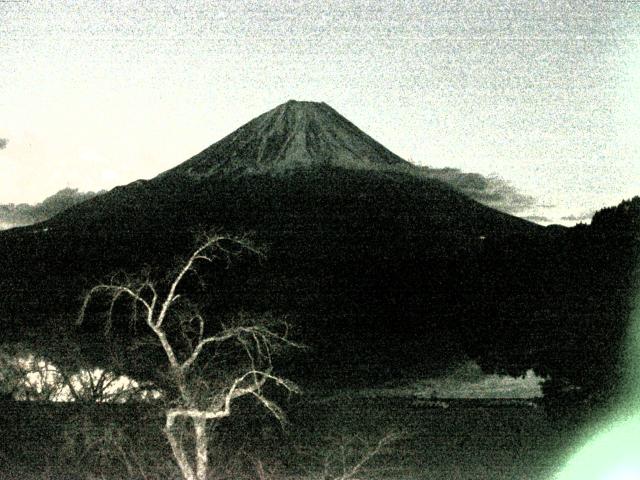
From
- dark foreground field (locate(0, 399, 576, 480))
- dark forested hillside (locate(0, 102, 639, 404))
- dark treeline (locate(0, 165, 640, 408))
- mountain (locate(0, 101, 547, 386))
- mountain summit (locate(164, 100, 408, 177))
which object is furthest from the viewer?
mountain summit (locate(164, 100, 408, 177))

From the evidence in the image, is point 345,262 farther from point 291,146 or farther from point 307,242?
point 291,146

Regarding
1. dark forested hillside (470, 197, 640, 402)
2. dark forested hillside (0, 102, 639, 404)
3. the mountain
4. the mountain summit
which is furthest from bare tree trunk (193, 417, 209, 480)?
the mountain summit

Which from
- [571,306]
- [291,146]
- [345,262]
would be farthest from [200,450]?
[291,146]

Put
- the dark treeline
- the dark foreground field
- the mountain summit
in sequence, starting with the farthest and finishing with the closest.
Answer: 1. the mountain summit
2. the dark treeline
3. the dark foreground field

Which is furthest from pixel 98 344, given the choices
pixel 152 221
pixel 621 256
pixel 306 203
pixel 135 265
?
pixel 306 203

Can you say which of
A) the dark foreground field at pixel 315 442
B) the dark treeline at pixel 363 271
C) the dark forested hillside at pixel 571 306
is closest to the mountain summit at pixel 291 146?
the dark treeline at pixel 363 271

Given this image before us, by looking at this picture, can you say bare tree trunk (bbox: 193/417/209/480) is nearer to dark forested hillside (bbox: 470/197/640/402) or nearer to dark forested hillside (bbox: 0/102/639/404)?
dark forested hillside (bbox: 0/102/639/404)
